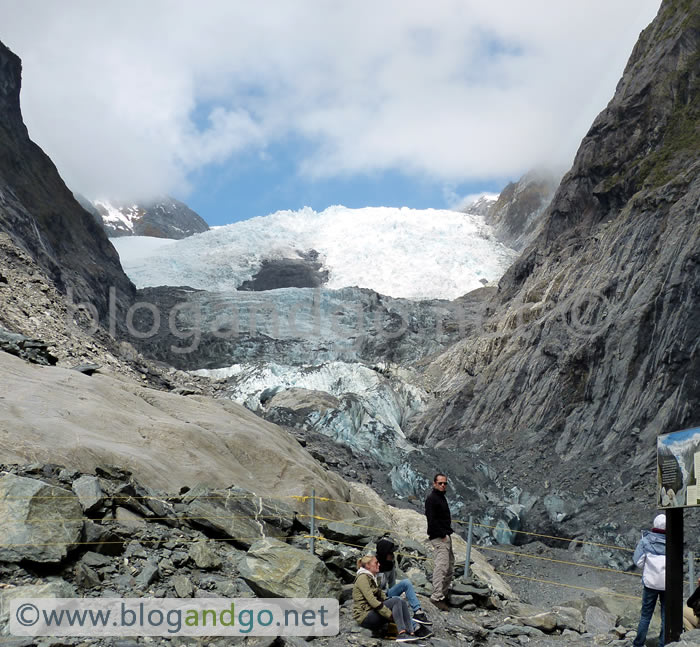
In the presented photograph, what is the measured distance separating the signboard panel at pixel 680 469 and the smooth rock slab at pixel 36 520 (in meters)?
5.52

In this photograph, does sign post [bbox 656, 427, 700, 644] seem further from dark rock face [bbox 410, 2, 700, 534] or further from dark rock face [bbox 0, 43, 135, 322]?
dark rock face [bbox 0, 43, 135, 322]

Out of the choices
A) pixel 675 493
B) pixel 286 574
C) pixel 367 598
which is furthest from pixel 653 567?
pixel 286 574

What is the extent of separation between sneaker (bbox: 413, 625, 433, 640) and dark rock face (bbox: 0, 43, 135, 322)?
134ft

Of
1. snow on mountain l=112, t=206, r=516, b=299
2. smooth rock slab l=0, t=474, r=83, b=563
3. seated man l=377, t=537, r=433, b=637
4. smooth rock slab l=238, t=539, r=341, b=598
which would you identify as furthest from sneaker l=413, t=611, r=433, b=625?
snow on mountain l=112, t=206, r=516, b=299

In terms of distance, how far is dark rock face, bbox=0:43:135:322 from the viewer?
155 feet

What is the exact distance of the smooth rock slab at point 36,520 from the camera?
253 inches

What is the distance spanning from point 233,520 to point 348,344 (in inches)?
2193

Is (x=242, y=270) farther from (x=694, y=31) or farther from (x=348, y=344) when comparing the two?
(x=694, y=31)

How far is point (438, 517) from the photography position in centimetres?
856

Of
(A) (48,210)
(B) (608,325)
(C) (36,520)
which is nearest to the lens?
(C) (36,520)

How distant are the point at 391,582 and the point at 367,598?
3.20 feet

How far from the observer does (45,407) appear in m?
10.8

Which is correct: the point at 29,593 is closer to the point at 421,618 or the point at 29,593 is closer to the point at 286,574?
the point at 286,574

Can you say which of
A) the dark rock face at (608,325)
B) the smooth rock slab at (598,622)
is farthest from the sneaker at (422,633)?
the dark rock face at (608,325)
